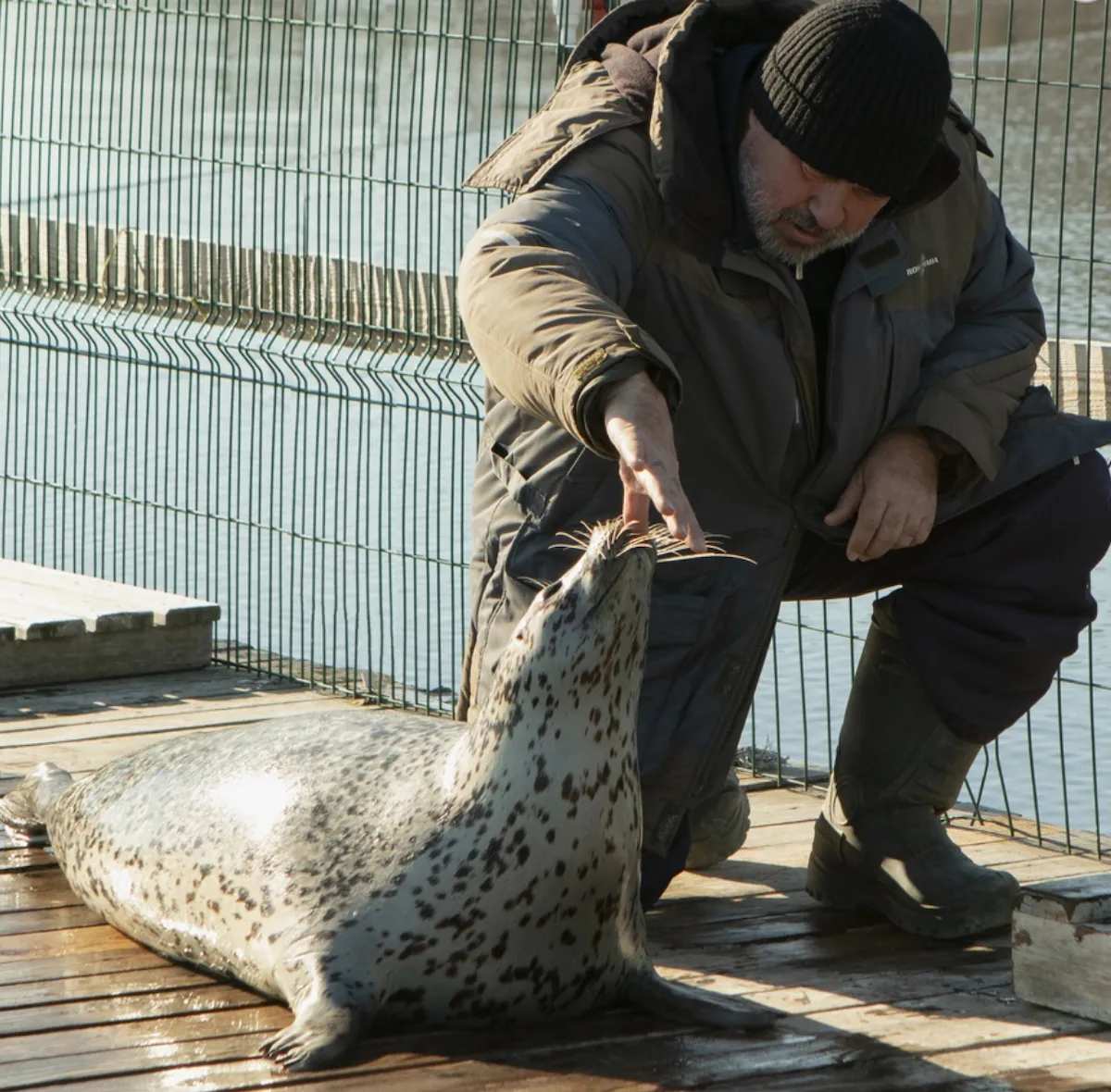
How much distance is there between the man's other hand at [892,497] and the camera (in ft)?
12.0

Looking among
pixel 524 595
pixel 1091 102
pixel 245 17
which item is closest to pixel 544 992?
pixel 524 595

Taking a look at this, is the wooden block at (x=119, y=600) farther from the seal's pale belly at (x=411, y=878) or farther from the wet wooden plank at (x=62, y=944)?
the seal's pale belly at (x=411, y=878)

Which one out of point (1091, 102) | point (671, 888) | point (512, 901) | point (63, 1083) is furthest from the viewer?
point (1091, 102)

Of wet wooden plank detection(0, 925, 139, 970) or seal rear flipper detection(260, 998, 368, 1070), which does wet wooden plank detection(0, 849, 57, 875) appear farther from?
seal rear flipper detection(260, 998, 368, 1070)

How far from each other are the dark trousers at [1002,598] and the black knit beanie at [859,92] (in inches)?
27.8

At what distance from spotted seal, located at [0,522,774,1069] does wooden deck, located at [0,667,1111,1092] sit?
61 mm

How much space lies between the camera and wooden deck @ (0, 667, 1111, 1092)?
10.0 ft

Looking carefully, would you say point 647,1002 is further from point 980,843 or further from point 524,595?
point 980,843

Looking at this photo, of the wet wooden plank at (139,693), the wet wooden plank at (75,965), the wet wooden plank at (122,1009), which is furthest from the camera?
the wet wooden plank at (139,693)

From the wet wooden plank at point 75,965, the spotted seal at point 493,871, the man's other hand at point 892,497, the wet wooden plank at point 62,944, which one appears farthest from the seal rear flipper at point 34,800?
the man's other hand at point 892,497

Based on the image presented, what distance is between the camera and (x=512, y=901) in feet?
10.5

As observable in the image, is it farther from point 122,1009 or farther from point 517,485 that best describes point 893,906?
point 122,1009

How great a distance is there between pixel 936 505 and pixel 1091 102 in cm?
1325

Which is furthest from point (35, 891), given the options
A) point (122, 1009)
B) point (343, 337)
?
point (343, 337)
